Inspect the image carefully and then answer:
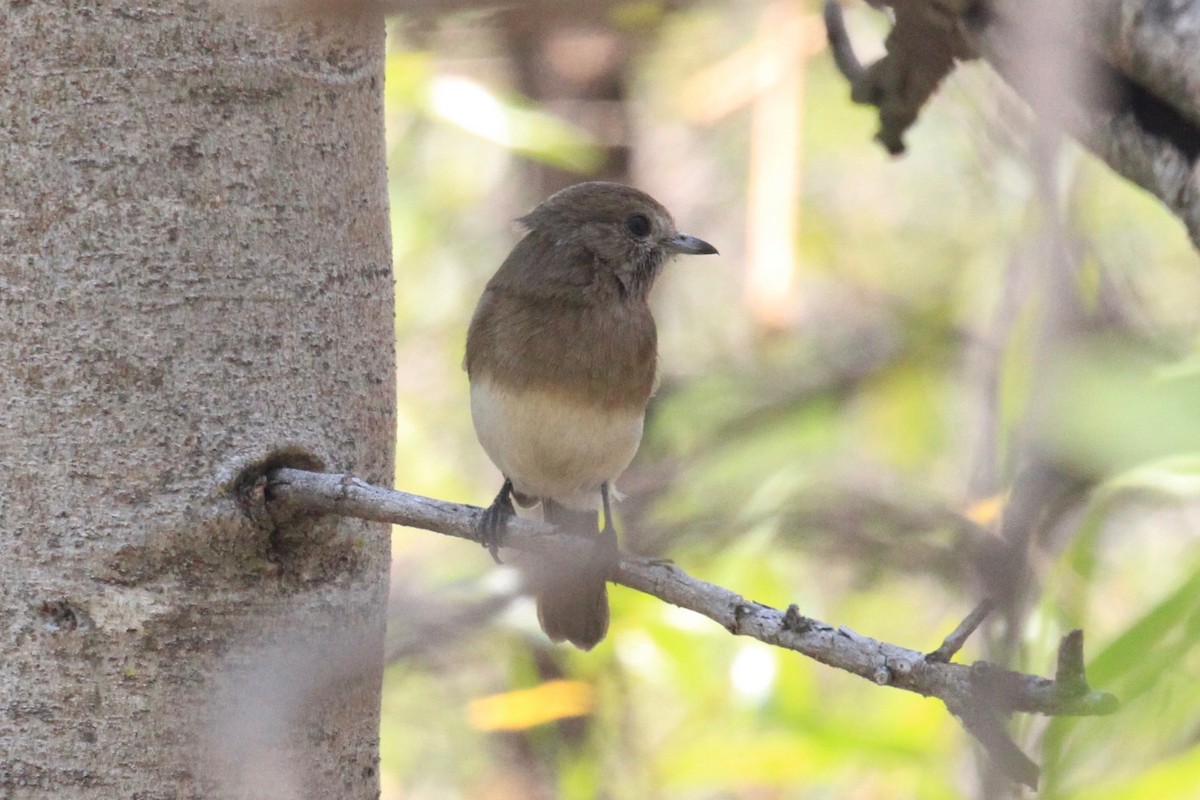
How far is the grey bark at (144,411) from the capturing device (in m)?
1.90

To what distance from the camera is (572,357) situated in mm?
3033

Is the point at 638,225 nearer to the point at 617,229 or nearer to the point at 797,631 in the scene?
the point at 617,229

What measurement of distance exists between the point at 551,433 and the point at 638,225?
72 centimetres

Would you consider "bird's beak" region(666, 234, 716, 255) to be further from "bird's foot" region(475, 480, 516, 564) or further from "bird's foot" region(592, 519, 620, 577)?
"bird's foot" region(592, 519, 620, 577)

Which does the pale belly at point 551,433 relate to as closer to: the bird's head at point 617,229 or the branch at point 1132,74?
the bird's head at point 617,229

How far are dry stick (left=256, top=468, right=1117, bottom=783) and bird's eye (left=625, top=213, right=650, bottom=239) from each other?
148cm

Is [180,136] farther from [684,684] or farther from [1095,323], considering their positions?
[684,684]

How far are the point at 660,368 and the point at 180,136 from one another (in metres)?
1.62

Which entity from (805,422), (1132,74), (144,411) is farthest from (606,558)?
(805,422)

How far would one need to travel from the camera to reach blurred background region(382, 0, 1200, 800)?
3.38 ft

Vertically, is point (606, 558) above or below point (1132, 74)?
below

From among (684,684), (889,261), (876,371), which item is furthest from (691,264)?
(876,371)

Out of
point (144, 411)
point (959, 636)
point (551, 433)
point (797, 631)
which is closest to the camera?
point (959, 636)

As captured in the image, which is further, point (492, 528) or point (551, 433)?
point (551, 433)
